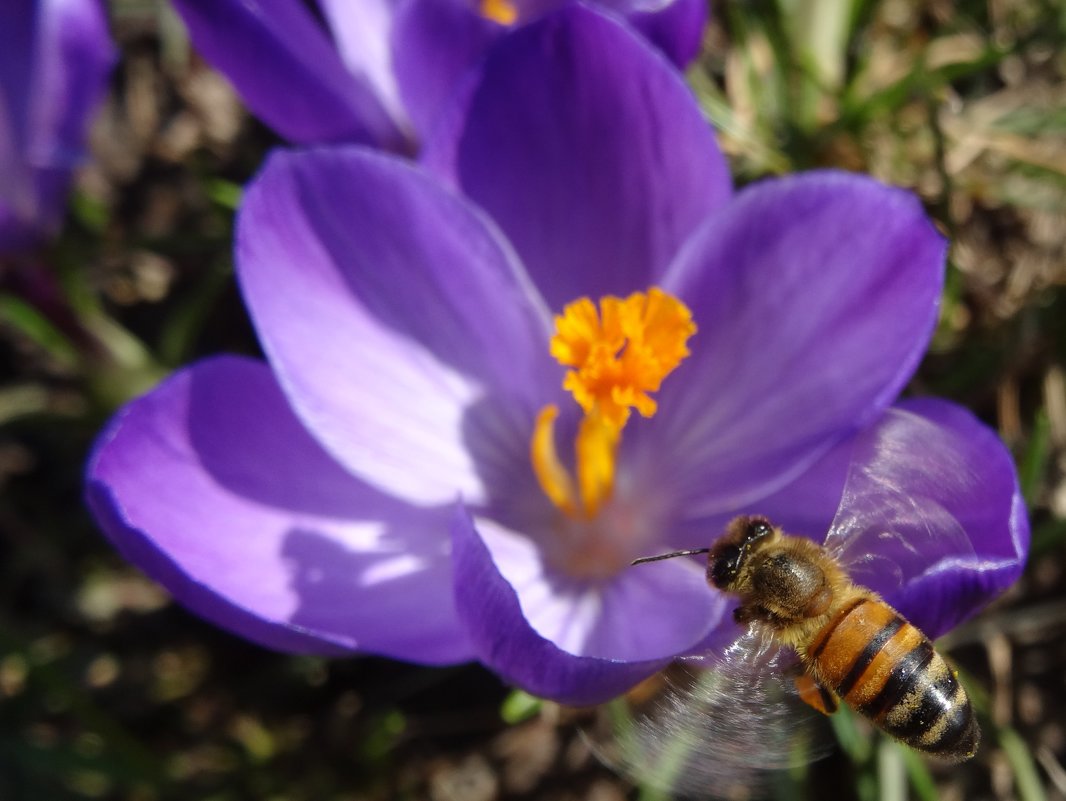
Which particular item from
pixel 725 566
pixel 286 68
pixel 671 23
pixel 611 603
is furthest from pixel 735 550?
pixel 286 68

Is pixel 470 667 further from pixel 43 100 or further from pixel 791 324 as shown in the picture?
pixel 43 100

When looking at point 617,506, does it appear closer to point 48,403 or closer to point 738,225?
point 738,225

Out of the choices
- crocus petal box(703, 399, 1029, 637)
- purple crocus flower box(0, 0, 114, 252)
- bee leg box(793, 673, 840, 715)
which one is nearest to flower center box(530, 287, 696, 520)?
crocus petal box(703, 399, 1029, 637)

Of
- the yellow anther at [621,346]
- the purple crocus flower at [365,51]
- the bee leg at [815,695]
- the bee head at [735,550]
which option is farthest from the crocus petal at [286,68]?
Answer: the bee leg at [815,695]

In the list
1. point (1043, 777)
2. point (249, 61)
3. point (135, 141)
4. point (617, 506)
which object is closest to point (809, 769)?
point (1043, 777)

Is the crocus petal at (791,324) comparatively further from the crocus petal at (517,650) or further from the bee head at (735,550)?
the crocus petal at (517,650)
